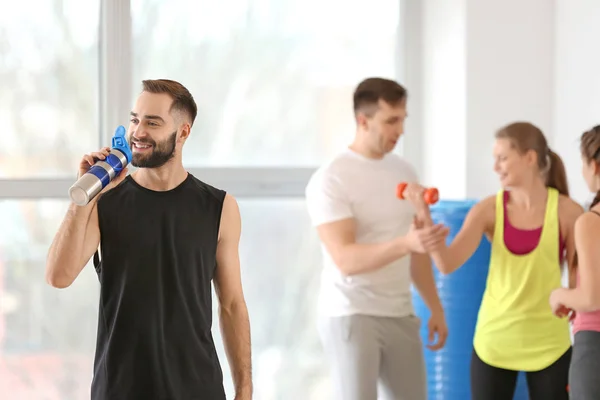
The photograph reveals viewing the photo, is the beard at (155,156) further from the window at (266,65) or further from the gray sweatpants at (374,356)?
the window at (266,65)

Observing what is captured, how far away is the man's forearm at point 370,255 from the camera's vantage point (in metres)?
2.67

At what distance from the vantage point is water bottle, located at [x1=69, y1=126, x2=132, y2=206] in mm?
1817

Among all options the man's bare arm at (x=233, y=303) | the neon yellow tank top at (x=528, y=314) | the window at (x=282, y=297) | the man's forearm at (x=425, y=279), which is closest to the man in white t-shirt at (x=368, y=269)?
the man's forearm at (x=425, y=279)

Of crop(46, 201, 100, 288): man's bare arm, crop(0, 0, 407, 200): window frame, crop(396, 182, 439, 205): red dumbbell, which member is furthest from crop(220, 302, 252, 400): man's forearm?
crop(0, 0, 407, 200): window frame

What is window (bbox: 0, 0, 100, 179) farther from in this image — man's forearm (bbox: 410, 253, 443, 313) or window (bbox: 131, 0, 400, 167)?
man's forearm (bbox: 410, 253, 443, 313)

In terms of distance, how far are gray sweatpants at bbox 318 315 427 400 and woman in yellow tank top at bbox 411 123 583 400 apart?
0.20 meters

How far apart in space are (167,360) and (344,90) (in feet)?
7.86

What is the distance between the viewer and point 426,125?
4215 mm

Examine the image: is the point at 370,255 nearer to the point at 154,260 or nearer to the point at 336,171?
the point at 336,171

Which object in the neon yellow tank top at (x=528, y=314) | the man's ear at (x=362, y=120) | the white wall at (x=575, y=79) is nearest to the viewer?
the neon yellow tank top at (x=528, y=314)

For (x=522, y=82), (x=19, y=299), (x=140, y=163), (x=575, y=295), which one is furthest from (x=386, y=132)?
(x=19, y=299)

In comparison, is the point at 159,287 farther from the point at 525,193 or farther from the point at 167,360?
the point at 525,193

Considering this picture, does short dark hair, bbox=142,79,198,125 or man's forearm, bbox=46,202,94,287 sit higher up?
short dark hair, bbox=142,79,198,125

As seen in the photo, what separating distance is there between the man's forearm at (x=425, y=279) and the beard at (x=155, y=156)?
3.93 feet
